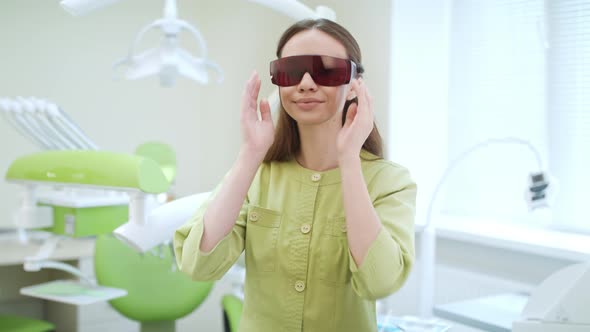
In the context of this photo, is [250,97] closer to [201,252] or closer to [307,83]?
[307,83]

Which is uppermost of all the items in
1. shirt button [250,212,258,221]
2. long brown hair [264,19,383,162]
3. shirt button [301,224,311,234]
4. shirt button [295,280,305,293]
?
long brown hair [264,19,383,162]

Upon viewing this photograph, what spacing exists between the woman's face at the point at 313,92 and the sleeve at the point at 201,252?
0.81 ft

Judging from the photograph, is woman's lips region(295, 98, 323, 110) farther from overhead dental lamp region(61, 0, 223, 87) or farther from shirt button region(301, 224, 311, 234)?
overhead dental lamp region(61, 0, 223, 87)

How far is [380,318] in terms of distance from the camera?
5.83 feet

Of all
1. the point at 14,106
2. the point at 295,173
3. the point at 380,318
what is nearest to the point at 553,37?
the point at 380,318

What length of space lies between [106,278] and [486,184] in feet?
5.53

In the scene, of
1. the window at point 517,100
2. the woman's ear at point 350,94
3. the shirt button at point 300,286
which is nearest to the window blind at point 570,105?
the window at point 517,100

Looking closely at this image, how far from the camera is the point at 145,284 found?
263cm

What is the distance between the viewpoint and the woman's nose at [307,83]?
44.7 inches

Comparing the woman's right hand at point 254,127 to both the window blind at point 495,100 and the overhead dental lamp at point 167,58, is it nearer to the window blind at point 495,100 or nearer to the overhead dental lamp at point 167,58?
the overhead dental lamp at point 167,58

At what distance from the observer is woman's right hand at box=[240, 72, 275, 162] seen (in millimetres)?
1173

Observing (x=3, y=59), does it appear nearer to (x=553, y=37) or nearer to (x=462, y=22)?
(x=462, y=22)

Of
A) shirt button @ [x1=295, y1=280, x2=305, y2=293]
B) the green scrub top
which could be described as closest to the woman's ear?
the green scrub top

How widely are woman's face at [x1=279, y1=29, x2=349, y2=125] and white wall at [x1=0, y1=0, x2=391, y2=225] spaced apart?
196 cm
